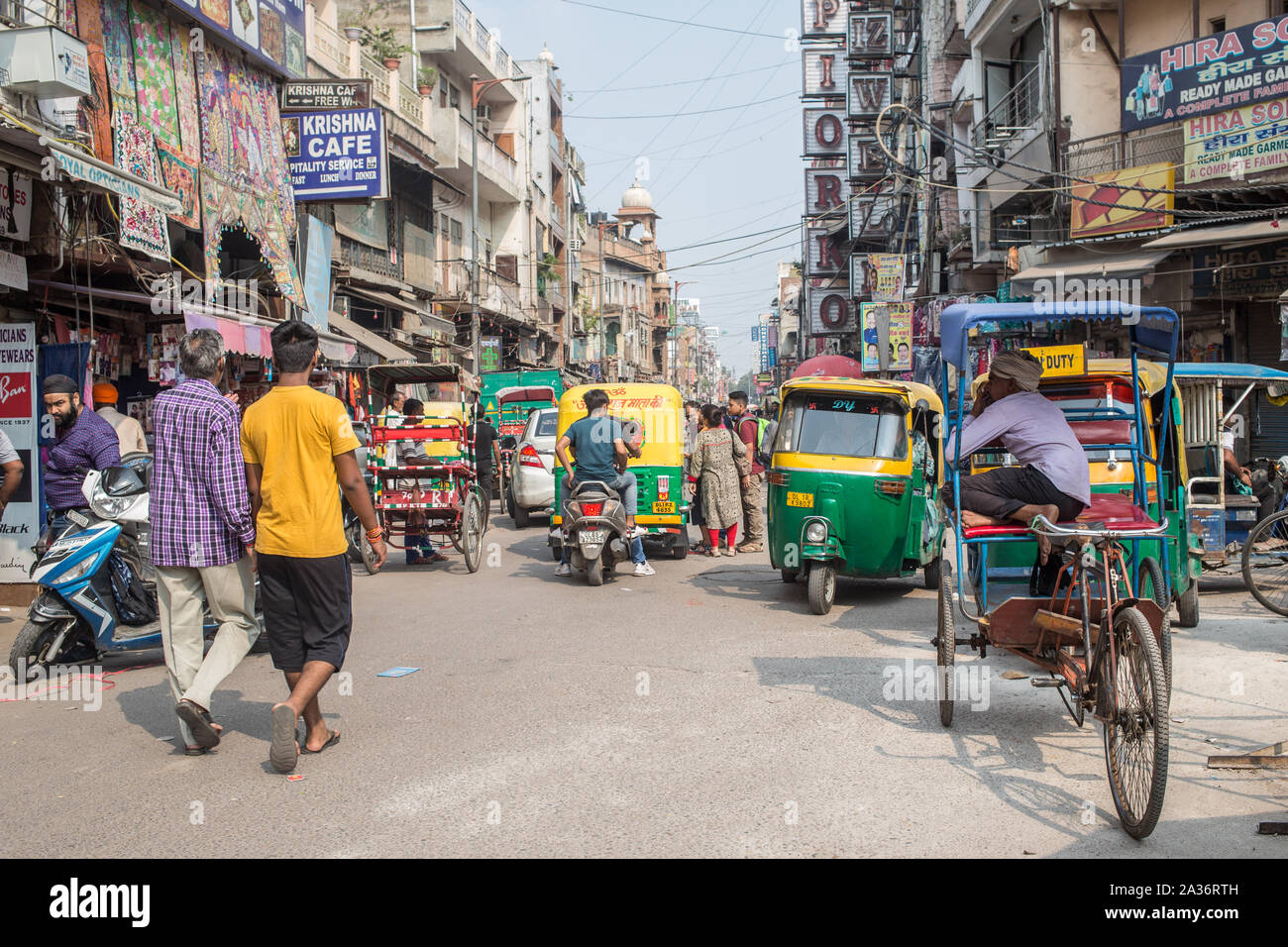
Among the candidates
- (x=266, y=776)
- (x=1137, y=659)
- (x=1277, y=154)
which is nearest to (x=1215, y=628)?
(x=1137, y=659)

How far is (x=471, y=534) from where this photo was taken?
13.1m

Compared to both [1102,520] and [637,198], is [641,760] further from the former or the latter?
[637,198]

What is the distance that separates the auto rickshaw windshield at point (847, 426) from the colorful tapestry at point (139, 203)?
20.8 ft

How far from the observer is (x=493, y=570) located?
43.7ft

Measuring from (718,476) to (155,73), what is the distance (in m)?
8.30

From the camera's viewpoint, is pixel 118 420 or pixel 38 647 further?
pixel 118 420

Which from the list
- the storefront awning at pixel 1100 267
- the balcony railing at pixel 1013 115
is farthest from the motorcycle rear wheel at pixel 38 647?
the balcony railing at pixel 1013 115

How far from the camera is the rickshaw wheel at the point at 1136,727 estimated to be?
4160mm

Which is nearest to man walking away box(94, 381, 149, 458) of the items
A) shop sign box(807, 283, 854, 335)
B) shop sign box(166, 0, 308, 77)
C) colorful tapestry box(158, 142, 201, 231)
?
colorful tapestry box(158, 142, 201, 231)

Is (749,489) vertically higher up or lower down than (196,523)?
lower down

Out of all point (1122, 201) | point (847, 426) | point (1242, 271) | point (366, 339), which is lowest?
point (847, 426)

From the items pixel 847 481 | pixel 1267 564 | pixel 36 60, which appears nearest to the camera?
pixel 1267 564

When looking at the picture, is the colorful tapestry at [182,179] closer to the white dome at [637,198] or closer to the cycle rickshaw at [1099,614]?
the cycle rickshaw at [1099,614]

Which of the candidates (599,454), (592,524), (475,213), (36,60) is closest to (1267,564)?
(592,524)
